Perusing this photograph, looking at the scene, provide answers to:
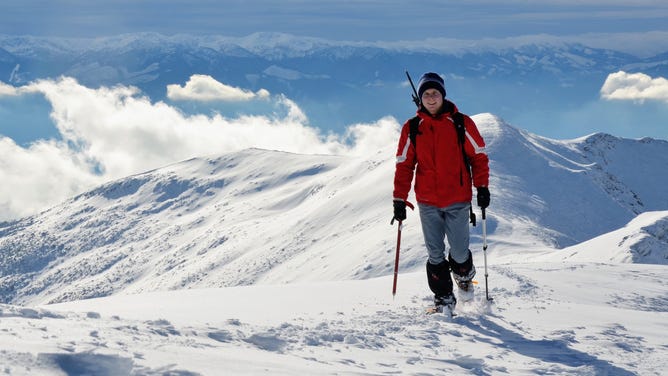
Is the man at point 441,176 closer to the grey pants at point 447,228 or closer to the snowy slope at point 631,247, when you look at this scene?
the grey pants at point 447,228

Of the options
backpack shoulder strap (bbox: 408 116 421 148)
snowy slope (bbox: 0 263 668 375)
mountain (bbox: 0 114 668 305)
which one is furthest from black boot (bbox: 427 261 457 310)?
mountain (bbox: 0 114 668 305)

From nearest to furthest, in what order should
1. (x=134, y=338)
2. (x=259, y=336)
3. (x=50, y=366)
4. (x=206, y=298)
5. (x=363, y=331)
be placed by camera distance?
(x=50, y=366), (x=134, y=338), (x=259, y=336), (x=363, y=331), (x=206, y=298)

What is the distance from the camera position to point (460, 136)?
26.4 ft

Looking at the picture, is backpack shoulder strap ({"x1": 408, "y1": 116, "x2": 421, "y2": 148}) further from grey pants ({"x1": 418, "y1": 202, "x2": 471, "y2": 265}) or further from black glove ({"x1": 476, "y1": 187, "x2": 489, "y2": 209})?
black glove ({"x1": 476, "y1": 187, "x2": 489, "y2": 209})

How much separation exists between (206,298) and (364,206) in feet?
322

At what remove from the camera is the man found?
8.05 metres

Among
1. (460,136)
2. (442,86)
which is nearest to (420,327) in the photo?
(460,136)

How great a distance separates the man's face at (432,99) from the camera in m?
7.98

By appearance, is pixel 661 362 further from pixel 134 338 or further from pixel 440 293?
pixel 134 338

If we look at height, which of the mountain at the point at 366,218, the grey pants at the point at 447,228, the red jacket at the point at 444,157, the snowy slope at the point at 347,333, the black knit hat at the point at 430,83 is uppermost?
the mountain at the point at 366,218

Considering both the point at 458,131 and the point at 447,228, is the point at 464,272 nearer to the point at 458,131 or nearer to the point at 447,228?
the point at 447,228

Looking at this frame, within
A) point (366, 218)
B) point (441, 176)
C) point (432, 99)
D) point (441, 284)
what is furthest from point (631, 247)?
point (366, 218)

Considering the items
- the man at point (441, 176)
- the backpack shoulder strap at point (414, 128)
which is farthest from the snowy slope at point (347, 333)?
the backpack shoulder strap at point (414, 128)

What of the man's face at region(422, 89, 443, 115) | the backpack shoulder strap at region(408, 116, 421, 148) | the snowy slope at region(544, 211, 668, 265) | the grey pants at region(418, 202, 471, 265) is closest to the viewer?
the man's face at region(422, 89, 443, 115)
